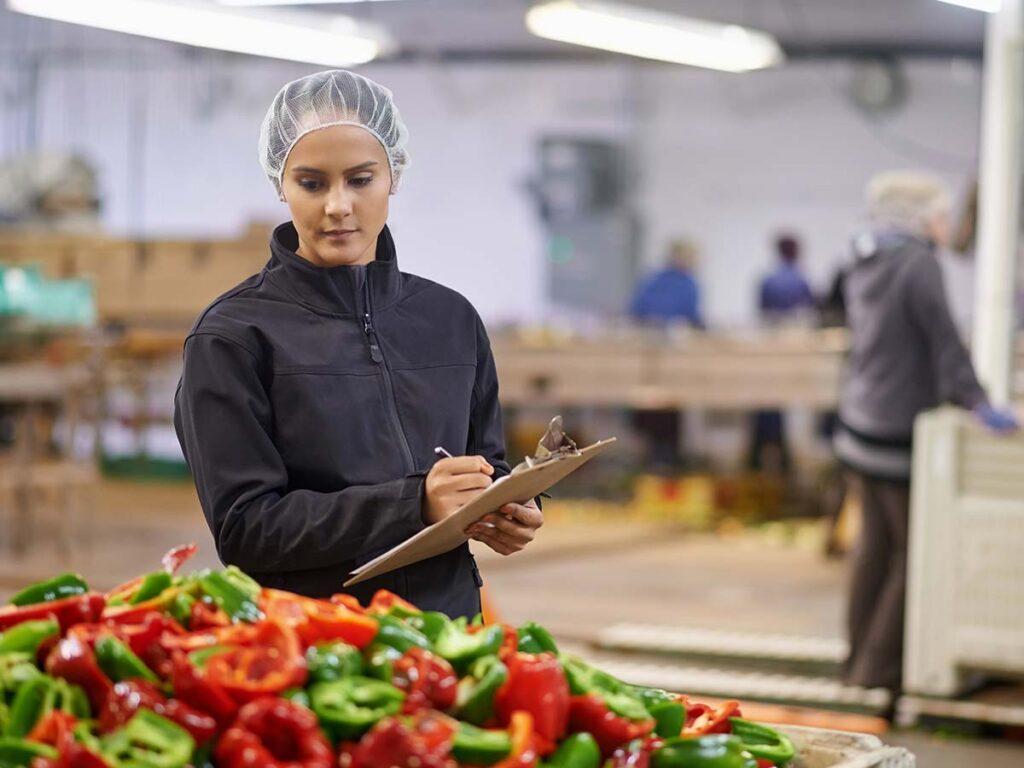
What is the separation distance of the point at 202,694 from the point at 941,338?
13.4 feet

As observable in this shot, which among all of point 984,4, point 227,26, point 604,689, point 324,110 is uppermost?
point 227,26

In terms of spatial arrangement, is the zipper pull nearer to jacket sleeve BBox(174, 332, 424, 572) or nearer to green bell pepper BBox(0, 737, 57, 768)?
jacket sleeve BBox(174, 332, 424, 572)

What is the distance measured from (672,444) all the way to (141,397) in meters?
3.63

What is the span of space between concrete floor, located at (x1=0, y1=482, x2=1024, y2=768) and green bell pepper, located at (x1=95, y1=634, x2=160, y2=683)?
12.8 ft

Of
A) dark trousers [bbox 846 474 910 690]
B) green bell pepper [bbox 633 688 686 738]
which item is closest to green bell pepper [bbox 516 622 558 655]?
green bell pepper [bbox 633 688 686 738]

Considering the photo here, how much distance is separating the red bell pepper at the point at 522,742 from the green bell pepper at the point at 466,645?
0.31ft

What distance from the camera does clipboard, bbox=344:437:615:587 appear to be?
6.17ft

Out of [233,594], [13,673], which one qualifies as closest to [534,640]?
[233,594]

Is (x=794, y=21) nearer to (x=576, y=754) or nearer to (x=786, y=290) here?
(x=786, y=290)

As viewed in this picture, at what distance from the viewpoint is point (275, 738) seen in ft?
4.82

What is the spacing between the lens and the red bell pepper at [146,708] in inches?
57.4

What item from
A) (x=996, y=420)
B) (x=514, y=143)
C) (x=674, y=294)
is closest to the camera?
(x=996, y=420)

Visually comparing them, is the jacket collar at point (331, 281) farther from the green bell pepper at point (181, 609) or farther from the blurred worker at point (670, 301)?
the blurred worker at point (670, 301)

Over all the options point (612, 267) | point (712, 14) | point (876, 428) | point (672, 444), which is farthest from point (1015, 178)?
point (612, 267)
